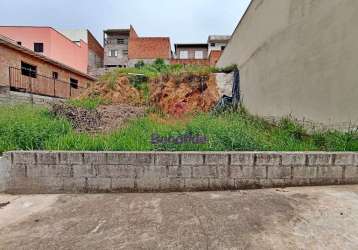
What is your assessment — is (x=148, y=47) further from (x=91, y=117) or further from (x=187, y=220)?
(x=187, y=220)

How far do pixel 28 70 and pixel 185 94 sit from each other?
9.67 meters

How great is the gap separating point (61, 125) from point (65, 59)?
931 inches

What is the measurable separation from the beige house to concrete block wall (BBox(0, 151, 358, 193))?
145cm

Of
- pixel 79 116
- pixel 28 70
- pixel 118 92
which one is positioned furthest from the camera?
pixel 28 70

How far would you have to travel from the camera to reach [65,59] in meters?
24.6

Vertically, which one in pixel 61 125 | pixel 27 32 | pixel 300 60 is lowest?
pixel 61 125

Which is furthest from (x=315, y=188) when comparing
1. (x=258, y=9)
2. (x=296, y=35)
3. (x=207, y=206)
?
(x=258, y=9)

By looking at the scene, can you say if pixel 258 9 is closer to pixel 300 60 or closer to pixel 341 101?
pixel 300 60

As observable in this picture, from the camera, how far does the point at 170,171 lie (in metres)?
3.28

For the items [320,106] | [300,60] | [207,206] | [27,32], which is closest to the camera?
[207,206]

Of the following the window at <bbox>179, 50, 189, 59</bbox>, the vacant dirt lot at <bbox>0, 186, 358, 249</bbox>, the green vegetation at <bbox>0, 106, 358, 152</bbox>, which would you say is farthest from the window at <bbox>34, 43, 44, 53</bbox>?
the vacant dirt lot at <bbox>0, 186, 358, 249</bbox>

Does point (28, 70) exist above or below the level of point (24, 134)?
above

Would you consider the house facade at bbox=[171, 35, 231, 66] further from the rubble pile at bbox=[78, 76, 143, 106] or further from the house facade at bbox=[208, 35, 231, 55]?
the rubble pile at bbox=[78, 76, 143, 106]

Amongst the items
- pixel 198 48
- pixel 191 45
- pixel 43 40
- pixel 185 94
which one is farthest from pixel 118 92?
pixel 198 48
